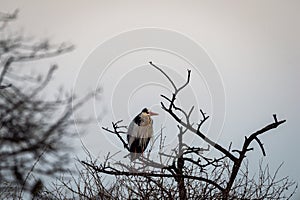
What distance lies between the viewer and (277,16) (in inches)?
65.3

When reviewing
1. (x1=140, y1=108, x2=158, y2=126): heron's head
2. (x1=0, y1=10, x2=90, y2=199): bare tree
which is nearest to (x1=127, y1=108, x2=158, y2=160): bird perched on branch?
(x1=140, y1=108, x2=158, y2=126): heron's head

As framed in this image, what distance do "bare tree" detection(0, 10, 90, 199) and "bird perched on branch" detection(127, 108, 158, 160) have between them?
28 cm

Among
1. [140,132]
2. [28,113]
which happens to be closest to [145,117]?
[140,132]

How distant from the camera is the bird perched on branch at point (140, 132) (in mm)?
1431

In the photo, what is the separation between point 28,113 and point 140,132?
0.49 meters

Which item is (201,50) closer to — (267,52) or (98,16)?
(267,52)

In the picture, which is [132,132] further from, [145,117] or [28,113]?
[28,113]

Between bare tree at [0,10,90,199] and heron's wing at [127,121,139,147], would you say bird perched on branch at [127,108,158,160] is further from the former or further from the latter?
bare tree at [0,10,90,199]

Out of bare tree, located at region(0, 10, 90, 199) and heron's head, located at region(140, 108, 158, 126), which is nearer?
heron's head, located at region(140, 108, 158, 126)

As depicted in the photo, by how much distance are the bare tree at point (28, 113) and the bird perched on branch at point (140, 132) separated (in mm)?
279

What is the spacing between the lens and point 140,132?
1.46 meters

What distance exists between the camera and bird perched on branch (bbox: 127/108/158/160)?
143cm

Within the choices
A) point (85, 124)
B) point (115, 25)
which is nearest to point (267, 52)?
point (115, 25)

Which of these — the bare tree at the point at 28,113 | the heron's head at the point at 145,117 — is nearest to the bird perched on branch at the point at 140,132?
the heron's head at the point at 145,117
